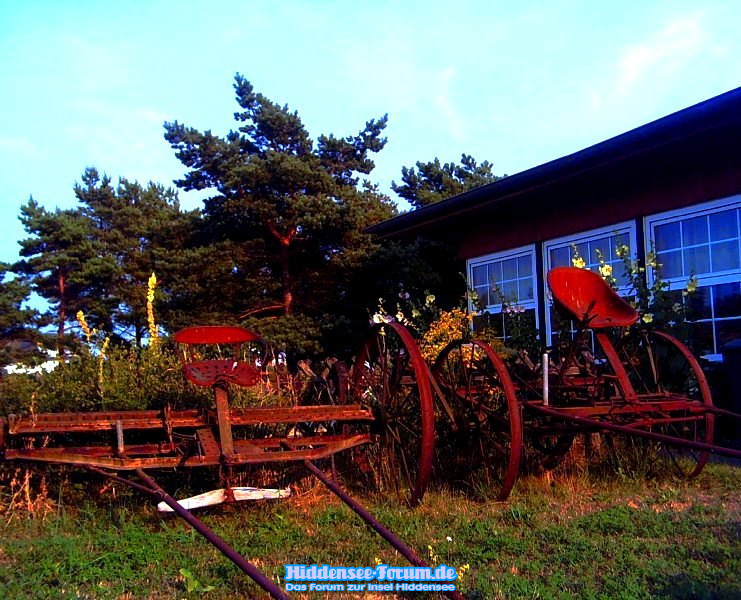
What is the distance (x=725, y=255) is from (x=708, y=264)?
0.78 ft

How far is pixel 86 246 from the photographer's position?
25609 millimetres

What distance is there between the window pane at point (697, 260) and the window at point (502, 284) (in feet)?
8.03

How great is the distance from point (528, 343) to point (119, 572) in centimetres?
596

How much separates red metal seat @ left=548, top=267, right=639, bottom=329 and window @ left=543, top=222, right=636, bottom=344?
3300 millimetres

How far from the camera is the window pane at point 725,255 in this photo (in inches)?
331

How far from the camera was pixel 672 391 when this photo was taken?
22.0 feet

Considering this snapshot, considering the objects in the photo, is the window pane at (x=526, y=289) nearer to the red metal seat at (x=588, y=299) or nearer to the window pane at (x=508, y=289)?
the window pane at (x=508, y=289)

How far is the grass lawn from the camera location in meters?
3.55

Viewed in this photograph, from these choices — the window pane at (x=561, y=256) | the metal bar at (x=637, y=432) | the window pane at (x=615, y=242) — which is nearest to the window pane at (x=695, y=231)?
the window pane at (x=615, y=242)

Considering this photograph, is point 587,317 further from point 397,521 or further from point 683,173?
point 683,173

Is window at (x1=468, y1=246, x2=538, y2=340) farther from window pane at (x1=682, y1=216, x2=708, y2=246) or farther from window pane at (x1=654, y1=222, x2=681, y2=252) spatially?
window pane at (x1=682, y1=216, x2=708, y2=246)

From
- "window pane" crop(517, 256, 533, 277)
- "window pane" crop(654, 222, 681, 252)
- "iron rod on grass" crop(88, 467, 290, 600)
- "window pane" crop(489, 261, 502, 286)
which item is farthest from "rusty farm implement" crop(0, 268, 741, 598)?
"window pane" crop(489, 261, 502, 286)

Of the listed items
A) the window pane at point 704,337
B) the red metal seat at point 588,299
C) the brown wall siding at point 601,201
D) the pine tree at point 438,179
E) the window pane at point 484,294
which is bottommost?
the window pane at point 704,337

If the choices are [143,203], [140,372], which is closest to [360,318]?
[140,372]
